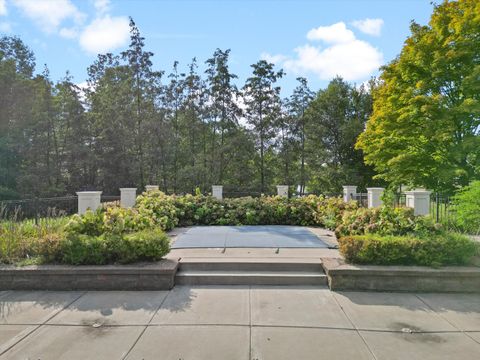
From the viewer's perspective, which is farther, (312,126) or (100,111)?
(312,126)

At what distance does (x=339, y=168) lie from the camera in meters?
21.8

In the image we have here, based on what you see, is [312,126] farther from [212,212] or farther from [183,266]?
[183,266]

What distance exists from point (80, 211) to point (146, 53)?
12.9m

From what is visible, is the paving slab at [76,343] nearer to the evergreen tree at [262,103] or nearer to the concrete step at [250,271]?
the concrete step at [250,271]

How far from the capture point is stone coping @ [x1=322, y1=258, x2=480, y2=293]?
457 cm

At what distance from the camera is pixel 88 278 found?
15.2 feet

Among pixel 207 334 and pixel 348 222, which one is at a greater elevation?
pixel 348 222

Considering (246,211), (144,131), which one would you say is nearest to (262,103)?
(144,131)

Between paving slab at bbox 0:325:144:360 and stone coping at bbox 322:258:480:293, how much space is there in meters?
2.64

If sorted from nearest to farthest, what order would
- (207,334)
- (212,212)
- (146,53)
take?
(207,334), (212,212), (146,53)

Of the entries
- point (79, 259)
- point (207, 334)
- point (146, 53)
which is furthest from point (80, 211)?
point (146, 53)

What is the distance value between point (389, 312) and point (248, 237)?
12.0 feet

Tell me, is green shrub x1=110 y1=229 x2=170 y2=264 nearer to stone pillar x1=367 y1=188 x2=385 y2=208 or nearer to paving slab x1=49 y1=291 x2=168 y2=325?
paving slab x1=49 y1=291 x2=168 y2=325

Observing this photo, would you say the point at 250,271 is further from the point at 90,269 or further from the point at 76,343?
the point at 76,343
